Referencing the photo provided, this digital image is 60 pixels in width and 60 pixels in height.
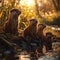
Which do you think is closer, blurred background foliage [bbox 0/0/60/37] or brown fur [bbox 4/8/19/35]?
brown fur [bbox 4/8/19/35]

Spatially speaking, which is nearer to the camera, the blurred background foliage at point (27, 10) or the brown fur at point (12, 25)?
the brown fur at point (12, 25)

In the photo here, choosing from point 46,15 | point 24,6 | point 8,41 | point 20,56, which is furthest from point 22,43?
point 46,15

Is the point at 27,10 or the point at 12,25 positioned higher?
the point at 27,10

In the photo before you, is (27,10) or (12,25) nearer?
(12,25)

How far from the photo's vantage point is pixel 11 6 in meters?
19.9

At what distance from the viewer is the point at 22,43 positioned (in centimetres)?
1409

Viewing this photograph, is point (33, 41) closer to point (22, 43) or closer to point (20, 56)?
point (22, 43)

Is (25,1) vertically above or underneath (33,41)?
above

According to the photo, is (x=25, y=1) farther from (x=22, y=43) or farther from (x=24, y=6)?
(x=22, y=43)

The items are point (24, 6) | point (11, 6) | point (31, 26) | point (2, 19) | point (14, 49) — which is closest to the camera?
point (14, 49)

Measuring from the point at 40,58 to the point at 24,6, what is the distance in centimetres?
1239

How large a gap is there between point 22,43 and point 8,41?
2.87 ft

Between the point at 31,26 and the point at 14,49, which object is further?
the point at 31,26

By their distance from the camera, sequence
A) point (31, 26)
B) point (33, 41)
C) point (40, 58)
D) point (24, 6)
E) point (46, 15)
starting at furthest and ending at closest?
point (46, 15), point (24, 6), point (31, 26), point (33, 41), point (40, 58)
